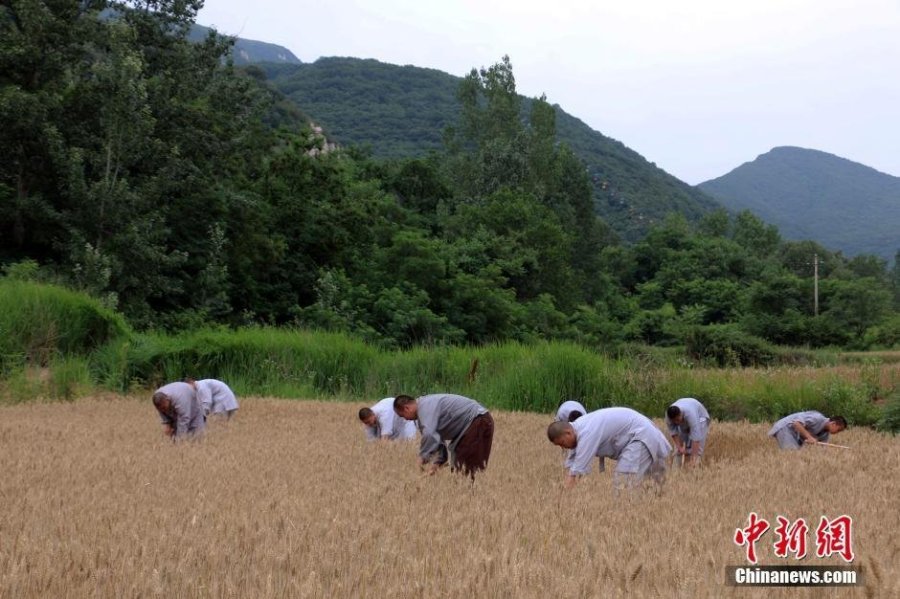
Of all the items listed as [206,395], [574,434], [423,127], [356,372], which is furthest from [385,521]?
[423,127]

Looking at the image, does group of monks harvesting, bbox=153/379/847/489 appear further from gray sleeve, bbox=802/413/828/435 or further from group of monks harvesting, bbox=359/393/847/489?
gray sleeve, bbox=802/413/828/435

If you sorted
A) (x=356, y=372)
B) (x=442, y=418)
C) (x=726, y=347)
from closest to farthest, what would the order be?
(x=442, y=418)
(x=356, y=372)
(x=726, y=347)

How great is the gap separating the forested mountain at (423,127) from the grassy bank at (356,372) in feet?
234

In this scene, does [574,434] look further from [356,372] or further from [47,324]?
[47,324]

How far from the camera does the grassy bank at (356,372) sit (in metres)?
17.3

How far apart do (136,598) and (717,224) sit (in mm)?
85858

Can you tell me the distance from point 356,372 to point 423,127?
87045 mm

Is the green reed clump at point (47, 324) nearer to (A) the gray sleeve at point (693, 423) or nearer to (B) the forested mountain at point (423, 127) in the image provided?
(A) the gray sleeve at point (693, 423)

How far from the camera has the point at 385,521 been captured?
5609 millimetres

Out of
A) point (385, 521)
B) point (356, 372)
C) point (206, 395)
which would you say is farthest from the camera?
point (356, 372)

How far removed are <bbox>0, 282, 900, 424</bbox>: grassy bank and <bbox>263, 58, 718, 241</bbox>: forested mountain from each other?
71367 mm

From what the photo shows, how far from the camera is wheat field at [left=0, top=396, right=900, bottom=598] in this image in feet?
12.6

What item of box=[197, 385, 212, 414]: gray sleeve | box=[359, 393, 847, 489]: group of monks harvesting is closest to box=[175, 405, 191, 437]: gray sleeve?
box=[197, 385, 212, 414]: gray sleeve

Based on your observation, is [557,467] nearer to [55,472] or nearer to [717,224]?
[55,472]
